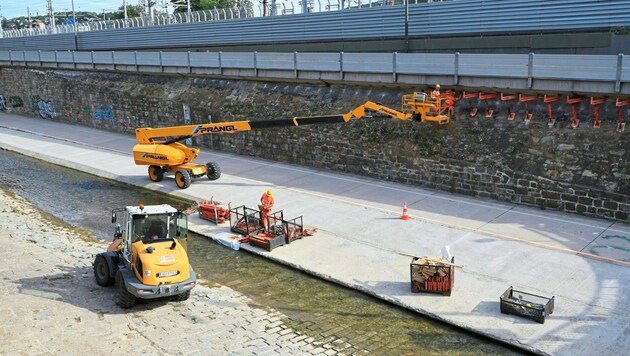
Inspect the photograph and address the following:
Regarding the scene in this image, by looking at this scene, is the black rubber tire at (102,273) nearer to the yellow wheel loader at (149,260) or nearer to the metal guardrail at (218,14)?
the yellow wheel loader at (149,260)

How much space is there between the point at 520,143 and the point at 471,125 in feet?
6.83

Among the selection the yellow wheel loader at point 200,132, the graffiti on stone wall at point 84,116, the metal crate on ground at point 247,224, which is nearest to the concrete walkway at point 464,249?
the yellow wheel loader at point 200,132

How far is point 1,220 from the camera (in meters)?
20.4

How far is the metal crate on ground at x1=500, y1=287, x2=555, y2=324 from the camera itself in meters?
11.8

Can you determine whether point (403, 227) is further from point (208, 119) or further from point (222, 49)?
point (222, 49)

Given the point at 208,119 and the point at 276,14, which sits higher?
the point at 276,14

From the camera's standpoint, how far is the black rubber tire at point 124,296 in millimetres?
12859

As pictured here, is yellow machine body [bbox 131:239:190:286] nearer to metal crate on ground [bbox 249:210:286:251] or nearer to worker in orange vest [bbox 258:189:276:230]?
metal crate on ground [bbox 249:210:286:251]

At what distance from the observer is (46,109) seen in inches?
1793

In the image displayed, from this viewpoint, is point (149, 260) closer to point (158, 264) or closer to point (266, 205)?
point (158, 264)

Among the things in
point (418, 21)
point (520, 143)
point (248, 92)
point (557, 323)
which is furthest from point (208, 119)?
point (557, 323)

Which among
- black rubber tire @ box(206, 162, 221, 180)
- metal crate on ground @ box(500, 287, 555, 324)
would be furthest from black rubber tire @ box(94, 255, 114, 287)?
black rubber tire @ box(206, 162, 221, 180)

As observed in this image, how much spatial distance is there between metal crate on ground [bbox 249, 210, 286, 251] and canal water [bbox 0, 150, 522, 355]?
0.44 m

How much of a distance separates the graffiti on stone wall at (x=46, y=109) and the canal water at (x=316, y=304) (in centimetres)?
2528
